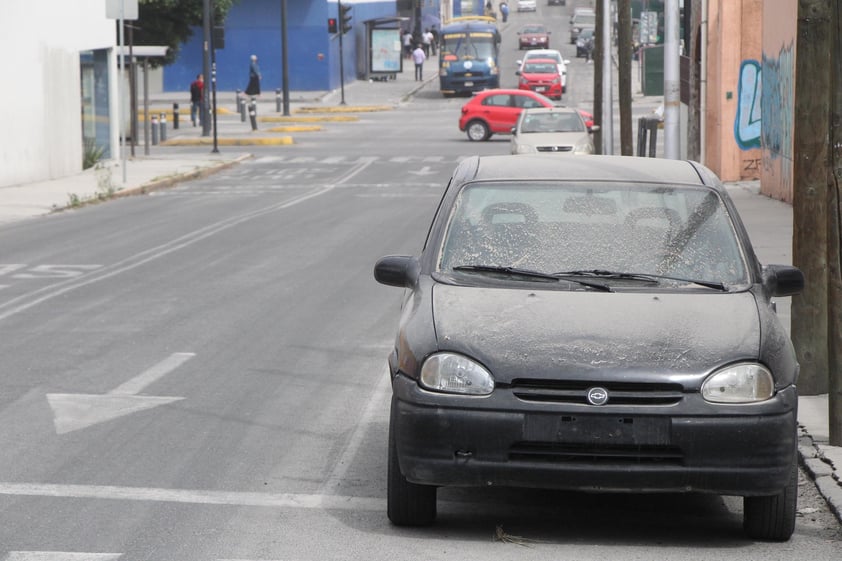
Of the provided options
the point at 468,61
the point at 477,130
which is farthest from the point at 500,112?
the point at 468,61

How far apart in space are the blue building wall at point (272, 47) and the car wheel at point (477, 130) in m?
25.2

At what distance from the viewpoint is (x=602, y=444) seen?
19.6 feet

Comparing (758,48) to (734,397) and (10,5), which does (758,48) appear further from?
(734,397)

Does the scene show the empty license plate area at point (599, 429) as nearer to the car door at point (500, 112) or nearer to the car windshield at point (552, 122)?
the car windshield at point (552, 122)

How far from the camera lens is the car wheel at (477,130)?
4400 cm

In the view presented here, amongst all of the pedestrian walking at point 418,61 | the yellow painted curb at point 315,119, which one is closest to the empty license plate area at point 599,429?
the yellow painted curb at point 315,119

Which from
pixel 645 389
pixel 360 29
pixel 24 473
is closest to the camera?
pixel 645 389

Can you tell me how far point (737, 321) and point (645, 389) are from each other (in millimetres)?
639

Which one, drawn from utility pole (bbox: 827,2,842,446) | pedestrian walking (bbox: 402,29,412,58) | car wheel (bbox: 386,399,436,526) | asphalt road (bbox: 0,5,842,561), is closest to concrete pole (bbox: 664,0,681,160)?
asphalt road (bbox: 0,5,842,561)

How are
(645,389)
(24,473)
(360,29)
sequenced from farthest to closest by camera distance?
(360,29), (24,473), (645,389)

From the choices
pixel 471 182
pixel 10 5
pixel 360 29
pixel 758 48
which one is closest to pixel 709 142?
pixel 758 48

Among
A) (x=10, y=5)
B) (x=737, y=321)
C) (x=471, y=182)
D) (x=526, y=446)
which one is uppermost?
(x=10, y=5)

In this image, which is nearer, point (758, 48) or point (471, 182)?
point (471, 182)

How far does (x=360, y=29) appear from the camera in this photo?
80.0m
